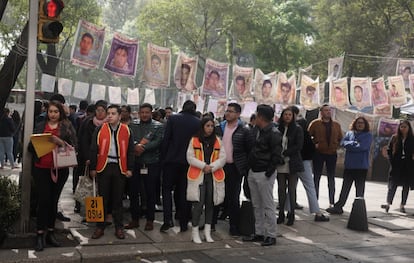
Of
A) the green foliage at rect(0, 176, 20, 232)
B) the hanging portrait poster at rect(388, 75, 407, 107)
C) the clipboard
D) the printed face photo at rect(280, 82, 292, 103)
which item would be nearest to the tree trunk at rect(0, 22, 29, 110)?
the green foliage at rect(0, 176, 20, 232)

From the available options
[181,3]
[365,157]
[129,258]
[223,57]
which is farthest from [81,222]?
[223,57]

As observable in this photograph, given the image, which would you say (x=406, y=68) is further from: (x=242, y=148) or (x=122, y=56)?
(x=242, y=148)

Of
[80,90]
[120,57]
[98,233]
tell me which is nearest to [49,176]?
[98,233]

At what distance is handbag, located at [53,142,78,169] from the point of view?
5.81 meters

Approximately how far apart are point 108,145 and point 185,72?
6.53m

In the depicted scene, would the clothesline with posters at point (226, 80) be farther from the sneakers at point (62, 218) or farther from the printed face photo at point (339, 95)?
the sneakers at point (62, 218)

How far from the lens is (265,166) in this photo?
647 centimetres

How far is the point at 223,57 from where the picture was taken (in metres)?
43.5

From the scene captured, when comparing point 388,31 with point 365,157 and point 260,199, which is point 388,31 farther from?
point 260,199

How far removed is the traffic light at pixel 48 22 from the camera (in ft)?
20.0

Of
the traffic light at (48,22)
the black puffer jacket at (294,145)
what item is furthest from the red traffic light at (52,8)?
the black puffer jacket at (294,145)

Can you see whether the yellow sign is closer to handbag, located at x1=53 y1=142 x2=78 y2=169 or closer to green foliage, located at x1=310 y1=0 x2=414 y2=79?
handbag, located at x1=53 y1=142 x2=78 y2=169

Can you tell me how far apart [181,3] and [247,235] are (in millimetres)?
21614

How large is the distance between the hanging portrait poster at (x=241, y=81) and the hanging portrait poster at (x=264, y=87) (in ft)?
2.12
